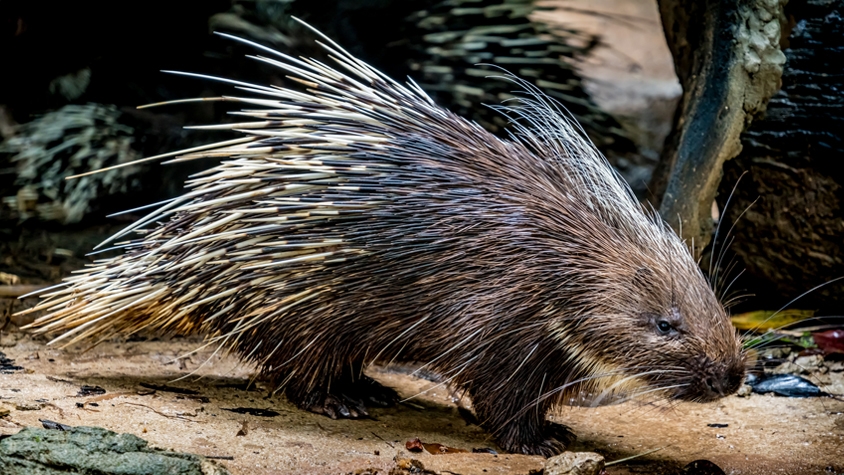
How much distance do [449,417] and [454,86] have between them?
3.11m

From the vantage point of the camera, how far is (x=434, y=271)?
3414 mm

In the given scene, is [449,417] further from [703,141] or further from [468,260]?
[703,141]

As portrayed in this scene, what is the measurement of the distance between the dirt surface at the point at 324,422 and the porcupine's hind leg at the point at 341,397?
0.06 meters

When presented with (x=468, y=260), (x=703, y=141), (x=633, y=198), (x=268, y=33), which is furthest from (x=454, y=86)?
(x=468, y=260)

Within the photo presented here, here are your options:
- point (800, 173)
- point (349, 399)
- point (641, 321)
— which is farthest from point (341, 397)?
point (800, 173)

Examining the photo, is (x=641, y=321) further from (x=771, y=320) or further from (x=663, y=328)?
(x=771, y=320)

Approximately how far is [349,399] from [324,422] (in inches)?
9.5

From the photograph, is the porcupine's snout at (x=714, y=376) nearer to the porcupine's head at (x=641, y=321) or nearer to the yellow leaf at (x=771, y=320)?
the porcupine's head at (x=641, y=321)

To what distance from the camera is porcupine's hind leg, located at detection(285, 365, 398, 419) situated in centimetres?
386

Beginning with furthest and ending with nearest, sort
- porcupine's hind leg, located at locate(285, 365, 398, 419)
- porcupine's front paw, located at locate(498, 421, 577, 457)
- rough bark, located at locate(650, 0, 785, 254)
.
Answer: rough bark, located at locate(650, 0, 785, 254) < porcupine's hind leg, located at locate(285, 365, 398, 419) < porcupine's front paw, located at locate(498, 421, 577, 457)

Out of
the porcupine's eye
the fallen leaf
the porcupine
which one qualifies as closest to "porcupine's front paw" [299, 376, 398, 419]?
the porcupine

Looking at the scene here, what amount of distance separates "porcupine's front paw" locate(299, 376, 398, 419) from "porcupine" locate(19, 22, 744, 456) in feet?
0.64

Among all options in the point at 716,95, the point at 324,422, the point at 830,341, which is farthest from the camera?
the point at 830,341

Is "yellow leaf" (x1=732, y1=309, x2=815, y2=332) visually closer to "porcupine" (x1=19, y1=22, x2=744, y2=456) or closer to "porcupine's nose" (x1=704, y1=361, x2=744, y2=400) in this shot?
"porcupine" (x1=19, y1=22, x2=744, y2=456)
